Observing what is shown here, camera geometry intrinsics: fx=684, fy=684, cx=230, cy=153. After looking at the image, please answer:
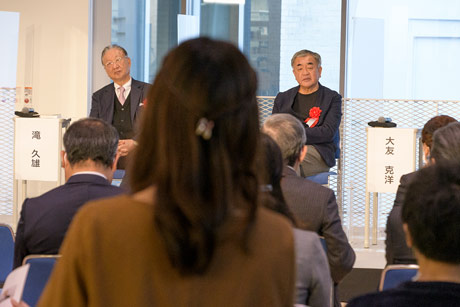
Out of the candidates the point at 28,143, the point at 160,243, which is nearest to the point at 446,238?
the point at 160,243

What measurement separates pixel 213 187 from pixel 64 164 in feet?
6.44

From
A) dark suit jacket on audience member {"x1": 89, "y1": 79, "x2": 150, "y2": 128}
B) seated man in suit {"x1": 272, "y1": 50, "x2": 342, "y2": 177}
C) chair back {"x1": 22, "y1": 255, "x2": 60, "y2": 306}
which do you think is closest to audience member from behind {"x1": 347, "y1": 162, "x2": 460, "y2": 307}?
chair back {"x1": 22, "y1": 255, "x2": 60, "y2": 306}

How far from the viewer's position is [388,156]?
5.91 m

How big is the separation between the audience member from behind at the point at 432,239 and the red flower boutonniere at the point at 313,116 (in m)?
4.21

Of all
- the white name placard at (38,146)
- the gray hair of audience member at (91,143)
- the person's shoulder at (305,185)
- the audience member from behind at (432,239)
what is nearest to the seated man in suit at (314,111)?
the white name placard at (38,146)

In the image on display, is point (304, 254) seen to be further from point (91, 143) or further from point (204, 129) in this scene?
point (204, 129)

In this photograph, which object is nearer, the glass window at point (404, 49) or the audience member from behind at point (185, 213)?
the audience member from behind at point (185, 213)

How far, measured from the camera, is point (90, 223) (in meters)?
0.92

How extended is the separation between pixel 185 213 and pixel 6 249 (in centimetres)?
232

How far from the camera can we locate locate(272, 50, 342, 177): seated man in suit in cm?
555

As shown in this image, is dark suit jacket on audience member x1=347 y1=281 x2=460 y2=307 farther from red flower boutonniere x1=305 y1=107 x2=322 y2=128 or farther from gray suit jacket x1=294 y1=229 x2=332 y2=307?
red flower boutonniere x1=305 y1=107 x2=322 y2=128

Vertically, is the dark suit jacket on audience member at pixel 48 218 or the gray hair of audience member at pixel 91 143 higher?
the gray hair of audience member at pixel 91 143

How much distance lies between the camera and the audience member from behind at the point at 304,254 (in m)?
2.02

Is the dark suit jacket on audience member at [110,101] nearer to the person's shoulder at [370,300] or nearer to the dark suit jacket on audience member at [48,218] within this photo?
the dark suit jacket on audience member at [48,218]
